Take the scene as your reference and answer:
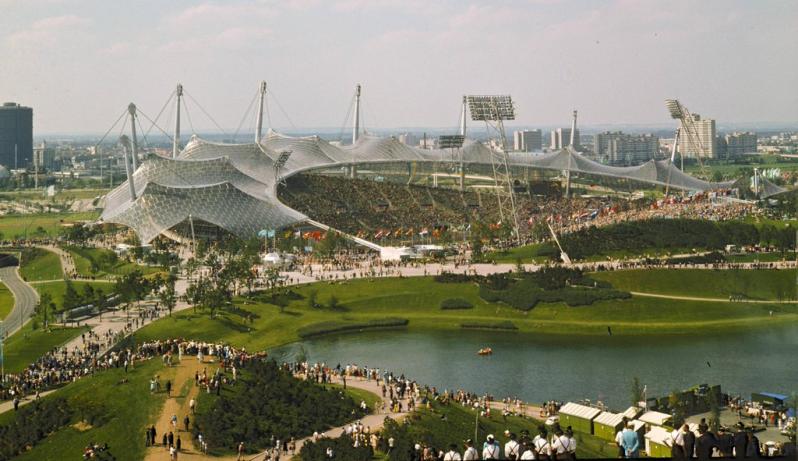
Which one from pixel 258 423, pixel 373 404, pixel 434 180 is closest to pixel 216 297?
pixel 373 404

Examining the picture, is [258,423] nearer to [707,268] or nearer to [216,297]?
[216,297]

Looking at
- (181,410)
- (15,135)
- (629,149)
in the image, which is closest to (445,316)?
(181,410)

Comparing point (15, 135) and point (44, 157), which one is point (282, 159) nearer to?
point (15, 135)

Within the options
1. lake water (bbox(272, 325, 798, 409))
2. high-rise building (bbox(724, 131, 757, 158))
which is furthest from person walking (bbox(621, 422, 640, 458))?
high-rise building (bbox(724, 131, 757, 158))

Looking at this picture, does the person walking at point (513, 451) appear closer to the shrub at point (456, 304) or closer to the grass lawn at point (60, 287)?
the shrub at point (456, 304)

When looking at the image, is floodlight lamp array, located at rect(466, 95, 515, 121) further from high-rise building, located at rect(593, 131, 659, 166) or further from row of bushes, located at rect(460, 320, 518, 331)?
high-rise building, located at rect(593, 131, 659, 166)

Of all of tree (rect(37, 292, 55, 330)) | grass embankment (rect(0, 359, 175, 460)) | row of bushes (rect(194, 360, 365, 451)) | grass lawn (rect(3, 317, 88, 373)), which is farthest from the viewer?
tree (rect(37, 292, 55, 330))

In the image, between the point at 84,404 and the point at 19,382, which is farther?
the point at 19,382
